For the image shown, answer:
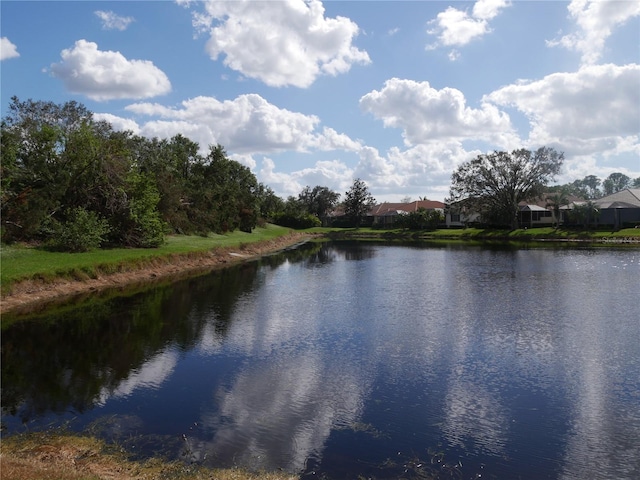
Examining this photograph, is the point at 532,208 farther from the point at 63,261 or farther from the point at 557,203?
the point at 63,261

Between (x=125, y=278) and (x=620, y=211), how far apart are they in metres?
76.4

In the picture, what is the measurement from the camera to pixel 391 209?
13175cm

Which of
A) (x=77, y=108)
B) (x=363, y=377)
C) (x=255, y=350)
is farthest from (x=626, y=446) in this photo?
(x=77, y=108)

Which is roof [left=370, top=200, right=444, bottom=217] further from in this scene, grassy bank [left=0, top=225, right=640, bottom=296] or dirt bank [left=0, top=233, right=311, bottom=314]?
dirt bank [left=0, top=233, right=311, bottom=314]

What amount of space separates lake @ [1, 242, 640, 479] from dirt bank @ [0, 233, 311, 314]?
2.28 m

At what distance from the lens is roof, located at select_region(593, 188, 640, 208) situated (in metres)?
79.9

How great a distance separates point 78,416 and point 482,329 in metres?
14.8

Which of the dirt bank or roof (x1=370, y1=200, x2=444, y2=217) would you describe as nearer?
the dirt bank

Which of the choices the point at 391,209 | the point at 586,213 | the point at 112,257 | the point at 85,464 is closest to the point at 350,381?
the point at 85,464

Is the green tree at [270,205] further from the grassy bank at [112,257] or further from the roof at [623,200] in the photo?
the roof at [623,200]

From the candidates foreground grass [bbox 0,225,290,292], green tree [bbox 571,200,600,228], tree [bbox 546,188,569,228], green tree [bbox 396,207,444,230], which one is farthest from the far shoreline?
tree [bbox 546,188,569,228]

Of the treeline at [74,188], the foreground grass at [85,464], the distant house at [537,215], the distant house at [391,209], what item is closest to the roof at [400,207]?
the distant house at [391,209]

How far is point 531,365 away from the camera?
1557 centimetres

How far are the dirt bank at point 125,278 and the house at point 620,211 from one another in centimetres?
5642
